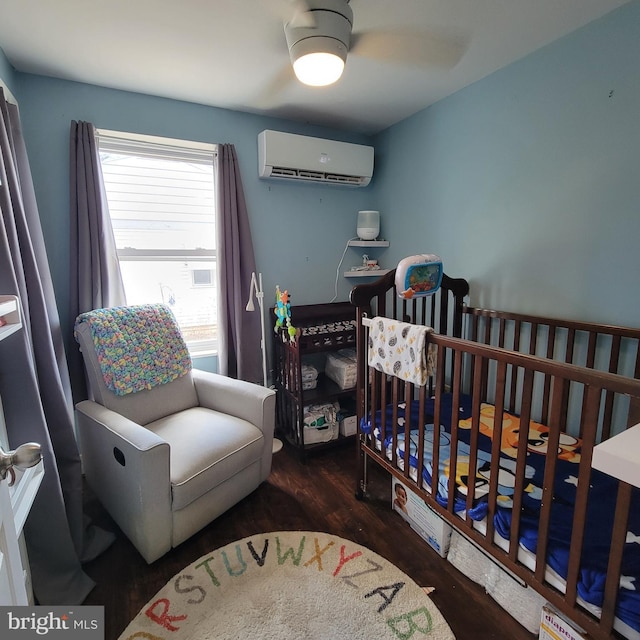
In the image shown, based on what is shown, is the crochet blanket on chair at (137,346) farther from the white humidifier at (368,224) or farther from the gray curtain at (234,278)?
the white humidifier at (368,224)

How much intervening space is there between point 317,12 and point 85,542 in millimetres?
2338

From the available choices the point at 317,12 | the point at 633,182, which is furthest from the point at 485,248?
the point at 317,12

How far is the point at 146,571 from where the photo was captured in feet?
4.91

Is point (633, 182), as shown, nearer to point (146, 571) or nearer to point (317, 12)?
point (317, 12)

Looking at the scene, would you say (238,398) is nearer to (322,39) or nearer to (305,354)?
(305,354)

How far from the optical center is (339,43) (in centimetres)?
140

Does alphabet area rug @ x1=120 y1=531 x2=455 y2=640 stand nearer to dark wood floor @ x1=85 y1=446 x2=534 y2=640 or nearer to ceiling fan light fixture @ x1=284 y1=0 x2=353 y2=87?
dark wood floor @ x1=85 y1=446 x2=534 y2=640

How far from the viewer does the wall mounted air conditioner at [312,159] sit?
7.62 ft

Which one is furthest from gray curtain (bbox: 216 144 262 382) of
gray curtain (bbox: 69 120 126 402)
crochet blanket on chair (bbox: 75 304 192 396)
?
gray curtain (bbox: 69 120 126 402)

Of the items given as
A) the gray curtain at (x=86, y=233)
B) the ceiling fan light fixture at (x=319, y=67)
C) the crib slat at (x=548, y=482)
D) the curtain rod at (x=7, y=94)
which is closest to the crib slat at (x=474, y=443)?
the crib slat at (x=548, y=482)

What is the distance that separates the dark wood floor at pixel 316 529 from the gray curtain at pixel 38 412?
0.46 feet

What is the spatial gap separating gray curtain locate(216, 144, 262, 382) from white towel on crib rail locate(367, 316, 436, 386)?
1.06 metres

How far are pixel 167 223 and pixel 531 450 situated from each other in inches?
91.8

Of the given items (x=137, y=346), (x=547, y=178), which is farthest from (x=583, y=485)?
(x=137, y=346)
